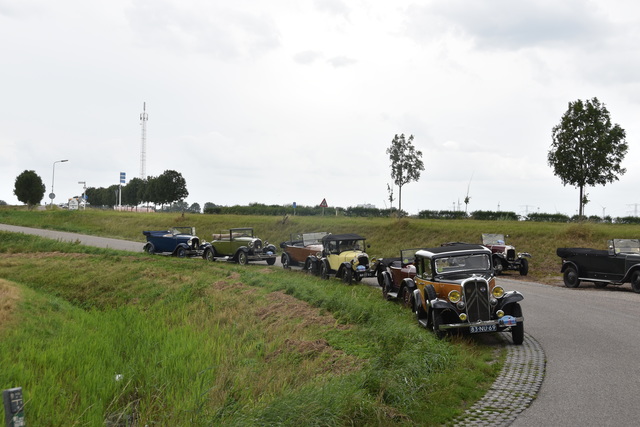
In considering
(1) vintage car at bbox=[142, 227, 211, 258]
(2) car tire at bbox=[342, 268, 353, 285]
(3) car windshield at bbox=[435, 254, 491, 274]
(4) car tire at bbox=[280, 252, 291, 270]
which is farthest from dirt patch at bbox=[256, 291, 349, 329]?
(1) vintage car at bbox=[142, 227, 211, 258]

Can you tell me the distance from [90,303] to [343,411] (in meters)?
17.0

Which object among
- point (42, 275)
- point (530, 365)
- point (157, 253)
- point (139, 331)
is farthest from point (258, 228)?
point (530, 365)

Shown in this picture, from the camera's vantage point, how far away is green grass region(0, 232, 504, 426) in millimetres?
7047

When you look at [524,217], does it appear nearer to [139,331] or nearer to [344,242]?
[344,242]

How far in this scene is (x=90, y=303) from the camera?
2103cm

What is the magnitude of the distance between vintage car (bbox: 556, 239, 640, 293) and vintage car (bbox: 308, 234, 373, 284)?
323 inches

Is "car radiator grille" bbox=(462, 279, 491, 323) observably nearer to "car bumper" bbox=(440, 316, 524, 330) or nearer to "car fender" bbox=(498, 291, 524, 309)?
"car bumper" bbox=(440, 316, 524, 330)

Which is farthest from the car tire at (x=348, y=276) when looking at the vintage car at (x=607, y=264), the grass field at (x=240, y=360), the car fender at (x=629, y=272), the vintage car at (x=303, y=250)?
the car fender at (x=629, y=272)

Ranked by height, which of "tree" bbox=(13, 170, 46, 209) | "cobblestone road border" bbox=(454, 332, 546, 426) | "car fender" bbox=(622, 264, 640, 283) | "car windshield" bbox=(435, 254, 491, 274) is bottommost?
"cobblestone road border" bbox=(454, 332, 546, 426)

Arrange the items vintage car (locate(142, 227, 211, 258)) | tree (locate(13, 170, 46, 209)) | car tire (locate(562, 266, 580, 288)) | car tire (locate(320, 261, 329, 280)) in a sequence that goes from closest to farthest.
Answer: car tire (locate(320, 261, 329, 280))
car tire (locate(562, 266, 580, 288))
vintage car (locate(142, 227, 211, 258))
tree (locate(13, 170, 46, 209))

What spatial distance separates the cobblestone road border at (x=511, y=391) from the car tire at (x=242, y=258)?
1753cm

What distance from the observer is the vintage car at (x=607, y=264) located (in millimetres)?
19837

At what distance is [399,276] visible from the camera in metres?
15.9

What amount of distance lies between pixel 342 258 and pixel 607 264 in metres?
10.0
